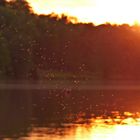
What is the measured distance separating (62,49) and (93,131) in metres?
84.9

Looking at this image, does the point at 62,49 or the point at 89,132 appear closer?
the point at 89,132

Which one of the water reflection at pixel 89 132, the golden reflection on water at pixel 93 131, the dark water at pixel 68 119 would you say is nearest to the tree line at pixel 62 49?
the dark water at pixel 68 119

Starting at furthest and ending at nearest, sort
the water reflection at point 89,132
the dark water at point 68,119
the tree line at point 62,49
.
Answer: the tree line at point 62,49
the dark water at point 68,119
the water reflection at point 89,132

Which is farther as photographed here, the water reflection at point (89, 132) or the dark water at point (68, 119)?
the dark water at point (68, 119)

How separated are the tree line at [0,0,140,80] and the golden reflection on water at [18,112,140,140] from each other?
183 feet

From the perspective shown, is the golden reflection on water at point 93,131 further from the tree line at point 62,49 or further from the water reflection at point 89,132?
the tree line at point 62,49

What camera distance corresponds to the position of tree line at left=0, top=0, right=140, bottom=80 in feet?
371

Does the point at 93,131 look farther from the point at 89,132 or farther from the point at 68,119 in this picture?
the point at 68,119

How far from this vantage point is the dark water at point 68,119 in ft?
143

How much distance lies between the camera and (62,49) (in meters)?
130

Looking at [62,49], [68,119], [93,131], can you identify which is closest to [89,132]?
[93,131]

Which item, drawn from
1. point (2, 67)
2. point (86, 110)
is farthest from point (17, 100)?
point (2, 67)

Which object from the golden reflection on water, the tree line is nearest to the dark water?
the golden reflection on water

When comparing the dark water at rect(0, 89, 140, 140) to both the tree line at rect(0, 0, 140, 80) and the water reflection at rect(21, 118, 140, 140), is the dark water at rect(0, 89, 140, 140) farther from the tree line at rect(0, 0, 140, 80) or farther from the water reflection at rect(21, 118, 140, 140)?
the tree line at rect(0, 0, 140, 80)
